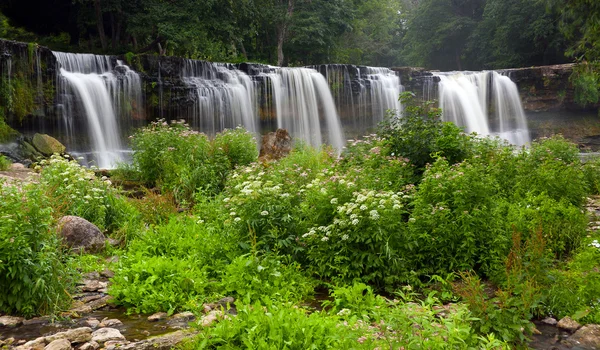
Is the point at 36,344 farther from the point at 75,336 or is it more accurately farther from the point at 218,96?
the point at 218,96

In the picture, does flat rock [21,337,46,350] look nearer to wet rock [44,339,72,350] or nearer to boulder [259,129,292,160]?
wet rock [44,339,72,350]

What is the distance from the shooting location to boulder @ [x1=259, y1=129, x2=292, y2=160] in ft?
42.5

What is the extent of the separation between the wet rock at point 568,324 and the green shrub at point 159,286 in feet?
11.0

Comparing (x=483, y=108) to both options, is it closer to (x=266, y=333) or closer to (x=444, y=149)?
(x=444, y=149)

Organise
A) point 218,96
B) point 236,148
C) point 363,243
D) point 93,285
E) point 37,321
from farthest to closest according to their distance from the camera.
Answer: point 218,96
point 236,148
point 93,285
point 363,243
point 37,321

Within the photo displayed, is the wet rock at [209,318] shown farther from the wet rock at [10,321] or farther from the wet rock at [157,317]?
the wet rock at [10,321]

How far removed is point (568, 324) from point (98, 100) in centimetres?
1600

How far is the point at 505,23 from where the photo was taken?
34938 mm

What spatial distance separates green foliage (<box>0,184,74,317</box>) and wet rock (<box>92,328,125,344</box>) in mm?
699

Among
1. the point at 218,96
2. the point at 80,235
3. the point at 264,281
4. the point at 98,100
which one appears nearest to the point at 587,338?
the point at 264,281

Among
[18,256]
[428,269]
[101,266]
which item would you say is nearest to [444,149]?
[428,269]

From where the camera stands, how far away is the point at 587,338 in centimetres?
424

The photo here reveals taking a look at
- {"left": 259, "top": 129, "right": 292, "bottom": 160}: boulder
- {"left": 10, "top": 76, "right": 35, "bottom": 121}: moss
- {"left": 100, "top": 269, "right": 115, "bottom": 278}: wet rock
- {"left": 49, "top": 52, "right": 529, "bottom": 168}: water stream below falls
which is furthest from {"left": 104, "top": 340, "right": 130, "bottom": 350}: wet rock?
{"left": 10, "top": 76, "right": 35, "bottom": 121}: moss

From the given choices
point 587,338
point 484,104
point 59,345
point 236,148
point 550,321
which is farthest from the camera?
point 484,104
